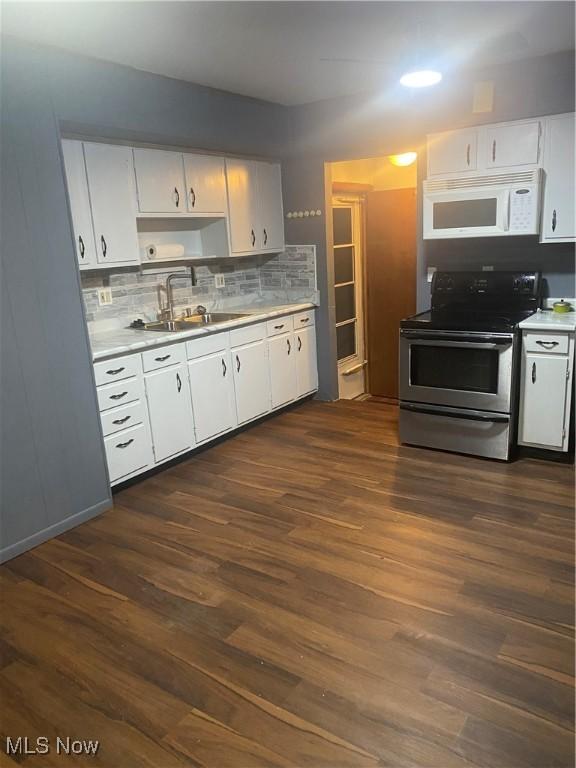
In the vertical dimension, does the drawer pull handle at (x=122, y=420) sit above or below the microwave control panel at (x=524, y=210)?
below

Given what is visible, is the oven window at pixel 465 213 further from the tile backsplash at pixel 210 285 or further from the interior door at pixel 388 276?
the interior door at pixel 388 276

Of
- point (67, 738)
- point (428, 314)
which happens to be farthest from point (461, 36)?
point (67, 738)

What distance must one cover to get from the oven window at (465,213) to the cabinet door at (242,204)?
1519mm

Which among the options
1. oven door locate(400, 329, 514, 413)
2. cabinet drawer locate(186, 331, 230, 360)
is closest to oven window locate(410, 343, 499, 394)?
oven door locate(400, 329, 514, 413)

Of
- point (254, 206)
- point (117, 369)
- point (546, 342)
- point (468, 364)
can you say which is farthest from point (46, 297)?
point (546, 342)

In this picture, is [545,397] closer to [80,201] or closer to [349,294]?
[349,294]

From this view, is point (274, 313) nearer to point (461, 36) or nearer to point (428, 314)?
point (428, 314)

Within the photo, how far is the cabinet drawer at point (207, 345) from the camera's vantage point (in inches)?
148

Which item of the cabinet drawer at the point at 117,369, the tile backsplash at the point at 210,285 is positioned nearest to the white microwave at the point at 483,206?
the tile backsplash at the point at 210,285

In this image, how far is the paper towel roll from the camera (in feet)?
12.8

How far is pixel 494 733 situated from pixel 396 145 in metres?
3.76

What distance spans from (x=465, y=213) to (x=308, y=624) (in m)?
2.76

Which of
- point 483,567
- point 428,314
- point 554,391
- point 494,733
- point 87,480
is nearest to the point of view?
point 494,733

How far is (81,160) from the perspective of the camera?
327cm
